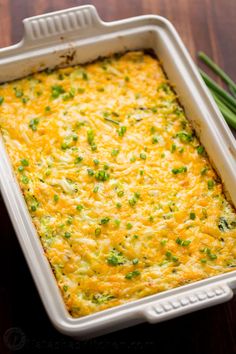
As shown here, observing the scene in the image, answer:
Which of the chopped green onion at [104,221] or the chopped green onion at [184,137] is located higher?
the chopped green onion at [184,137]

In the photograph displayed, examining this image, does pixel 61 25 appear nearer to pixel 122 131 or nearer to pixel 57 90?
pixel 57 90

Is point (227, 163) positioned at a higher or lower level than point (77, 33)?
lower

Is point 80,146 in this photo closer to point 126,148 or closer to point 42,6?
point 126,148

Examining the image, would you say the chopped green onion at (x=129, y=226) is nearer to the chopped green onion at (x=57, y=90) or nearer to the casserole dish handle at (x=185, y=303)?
the casserole dish handle at (x=185, y=303)

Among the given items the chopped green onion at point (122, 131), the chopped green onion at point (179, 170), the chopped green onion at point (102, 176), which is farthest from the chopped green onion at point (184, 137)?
the chopped green onion at point (102, 176)

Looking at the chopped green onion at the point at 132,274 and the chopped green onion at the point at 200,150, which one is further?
the chopped green onion at the point at 200,150

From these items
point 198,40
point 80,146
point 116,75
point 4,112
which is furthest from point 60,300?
point 198,40

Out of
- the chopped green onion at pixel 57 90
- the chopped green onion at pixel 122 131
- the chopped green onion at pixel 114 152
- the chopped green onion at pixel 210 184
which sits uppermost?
the chopped green onion at pixel 57 90

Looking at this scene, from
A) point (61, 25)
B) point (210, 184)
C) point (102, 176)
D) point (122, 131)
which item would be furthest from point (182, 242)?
point (61, 25)
